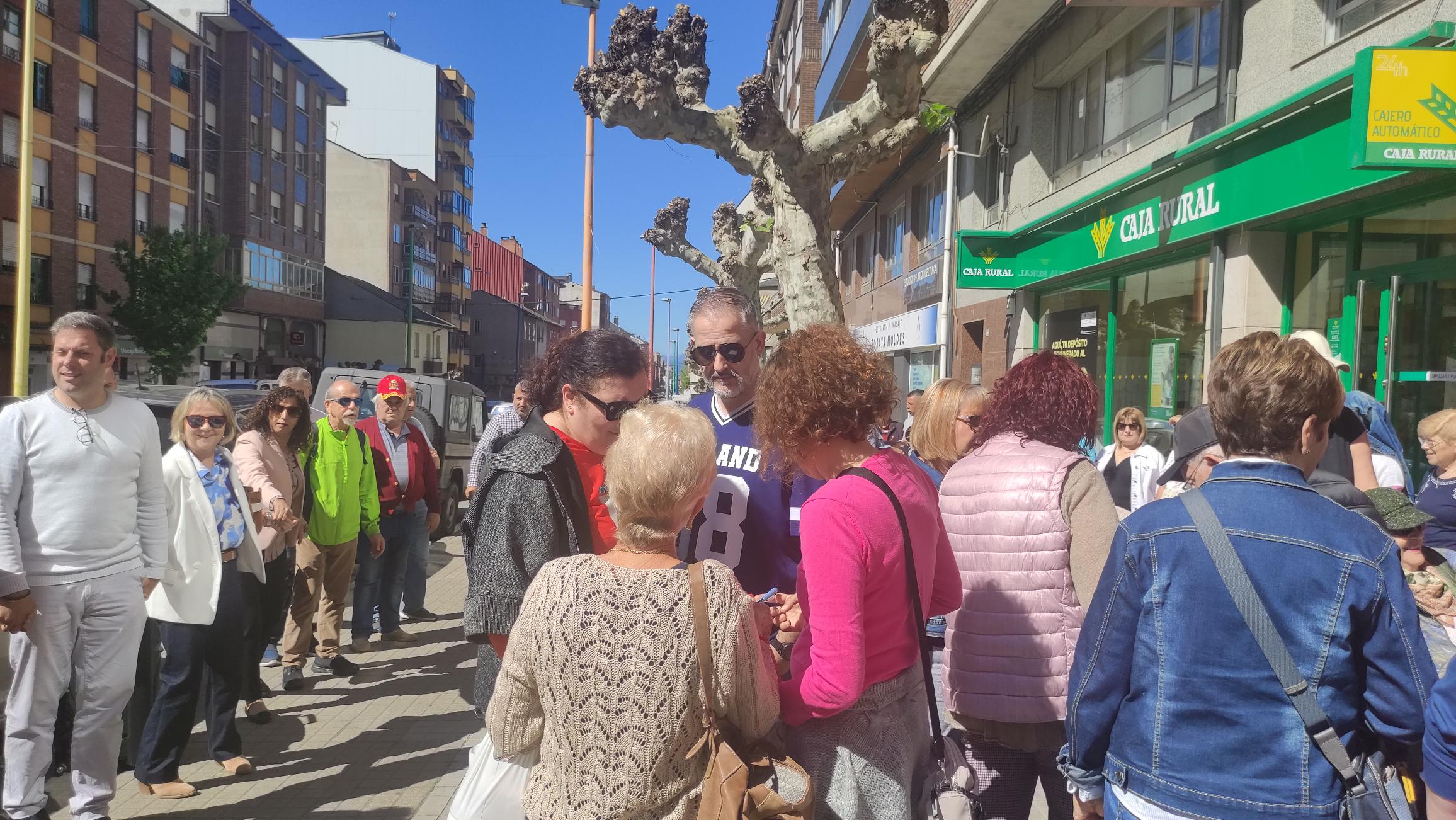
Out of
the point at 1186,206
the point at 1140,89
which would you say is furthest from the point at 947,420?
the point at 1140,89

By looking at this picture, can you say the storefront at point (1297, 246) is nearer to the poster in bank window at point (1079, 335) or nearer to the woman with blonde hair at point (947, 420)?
the poster in bank window at point (1079, 335)

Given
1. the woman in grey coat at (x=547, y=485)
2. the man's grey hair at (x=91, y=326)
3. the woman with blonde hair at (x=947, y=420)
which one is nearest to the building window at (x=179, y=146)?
the man's grey hair at (x=91, y=326)

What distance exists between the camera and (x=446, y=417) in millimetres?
14070

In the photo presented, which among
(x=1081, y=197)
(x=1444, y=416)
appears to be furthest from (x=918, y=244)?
(x=1444, y=416)

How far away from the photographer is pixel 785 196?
8.68m

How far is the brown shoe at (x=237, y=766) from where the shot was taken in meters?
4.48

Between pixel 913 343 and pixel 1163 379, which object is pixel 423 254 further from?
pixel 1163 379

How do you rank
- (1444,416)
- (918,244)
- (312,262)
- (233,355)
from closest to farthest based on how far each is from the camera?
1. (1444,416)
2. (918,244)
3. (233,355)
4. (312,262)

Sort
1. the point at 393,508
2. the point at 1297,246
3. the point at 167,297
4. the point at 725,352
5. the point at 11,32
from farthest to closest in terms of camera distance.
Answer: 1. the point at 167,297
2. the point at 11,32
3. the point at 1297,246
4. the point at 393,508
5. the point at 725,352

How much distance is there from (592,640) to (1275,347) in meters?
1.57

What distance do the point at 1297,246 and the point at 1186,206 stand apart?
1.04m

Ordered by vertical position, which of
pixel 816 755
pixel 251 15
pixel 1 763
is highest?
pixel 251 15

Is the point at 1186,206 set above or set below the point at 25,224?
below

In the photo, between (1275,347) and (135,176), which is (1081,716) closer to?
(1275,347)
